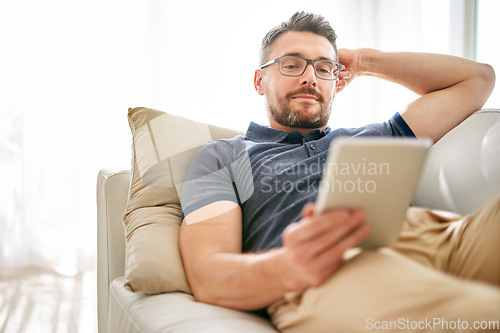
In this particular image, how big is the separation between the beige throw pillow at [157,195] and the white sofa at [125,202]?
0.05 metres

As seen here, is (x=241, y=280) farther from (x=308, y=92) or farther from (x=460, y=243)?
(x=308, y=92)

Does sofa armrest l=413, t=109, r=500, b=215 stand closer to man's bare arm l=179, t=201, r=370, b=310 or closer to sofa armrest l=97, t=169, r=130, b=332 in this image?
man's bare arm l=179, t=201, r=370, b=310

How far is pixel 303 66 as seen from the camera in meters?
1.24

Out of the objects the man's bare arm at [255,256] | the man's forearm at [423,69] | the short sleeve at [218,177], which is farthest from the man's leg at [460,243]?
the man's forearm at [423,69]

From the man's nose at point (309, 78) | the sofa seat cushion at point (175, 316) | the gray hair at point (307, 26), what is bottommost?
the sofa seat cushion at point (175, 316)

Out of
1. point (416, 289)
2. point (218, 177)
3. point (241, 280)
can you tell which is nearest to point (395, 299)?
point (416, 289)

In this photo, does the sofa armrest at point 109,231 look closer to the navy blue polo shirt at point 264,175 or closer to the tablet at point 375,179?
the navy blue polo shirt at point 264,175

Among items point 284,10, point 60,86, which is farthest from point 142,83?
point 284,10

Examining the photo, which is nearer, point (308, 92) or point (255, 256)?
point (255, 256)

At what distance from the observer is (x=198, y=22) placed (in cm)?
269

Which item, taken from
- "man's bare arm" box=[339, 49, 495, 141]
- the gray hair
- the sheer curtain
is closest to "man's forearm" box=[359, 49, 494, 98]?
"man's bare arm" box=[339, 49, 495, 141]

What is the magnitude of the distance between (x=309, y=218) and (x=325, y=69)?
83 cm

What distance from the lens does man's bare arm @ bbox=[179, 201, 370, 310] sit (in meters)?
0.55

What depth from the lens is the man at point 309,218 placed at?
56 centimetres
